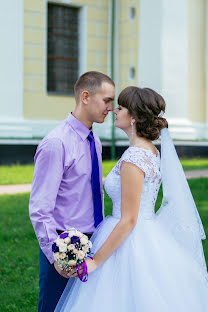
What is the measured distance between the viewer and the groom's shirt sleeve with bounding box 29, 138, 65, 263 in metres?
3.31

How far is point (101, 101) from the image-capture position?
3.50 meters

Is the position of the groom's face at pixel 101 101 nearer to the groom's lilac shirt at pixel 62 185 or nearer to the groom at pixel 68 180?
the groom at pixel 68 180

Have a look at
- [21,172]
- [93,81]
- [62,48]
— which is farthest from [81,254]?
[62,48]

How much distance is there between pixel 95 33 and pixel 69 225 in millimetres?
14691

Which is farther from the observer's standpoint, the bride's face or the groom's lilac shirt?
the bride's face

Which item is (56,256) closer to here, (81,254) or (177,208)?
(81,254)

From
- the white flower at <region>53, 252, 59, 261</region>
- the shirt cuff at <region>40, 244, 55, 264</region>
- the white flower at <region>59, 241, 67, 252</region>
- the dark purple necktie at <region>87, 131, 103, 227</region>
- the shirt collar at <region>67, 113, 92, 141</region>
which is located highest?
the shirt collar at <region>67, 113, 92, 141</region>

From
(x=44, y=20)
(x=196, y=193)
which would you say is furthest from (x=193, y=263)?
(x=44, y=20)

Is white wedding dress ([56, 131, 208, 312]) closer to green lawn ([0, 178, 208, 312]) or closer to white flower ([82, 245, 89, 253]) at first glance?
white flower ([82, 245, 89, 253])

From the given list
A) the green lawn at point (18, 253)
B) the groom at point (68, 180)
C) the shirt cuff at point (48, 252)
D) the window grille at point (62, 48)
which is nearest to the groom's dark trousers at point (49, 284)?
the groom at point (68, 180)

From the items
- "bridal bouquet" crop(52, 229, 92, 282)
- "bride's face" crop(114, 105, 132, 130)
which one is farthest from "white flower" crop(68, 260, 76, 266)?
"bride's face" crop(114, 105, 132, 130)

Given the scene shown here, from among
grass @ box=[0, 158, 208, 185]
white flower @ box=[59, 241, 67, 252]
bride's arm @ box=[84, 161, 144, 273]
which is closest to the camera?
white flower @ box=[59, 241, 67, 252]

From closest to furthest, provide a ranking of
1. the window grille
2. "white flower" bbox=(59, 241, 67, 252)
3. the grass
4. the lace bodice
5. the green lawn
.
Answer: "white flower" bbox=(59, 241, 67, 252) → the lace bodice → the green lawn → the grass → the window grille

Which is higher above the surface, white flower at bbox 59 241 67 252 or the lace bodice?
the lace bodice
